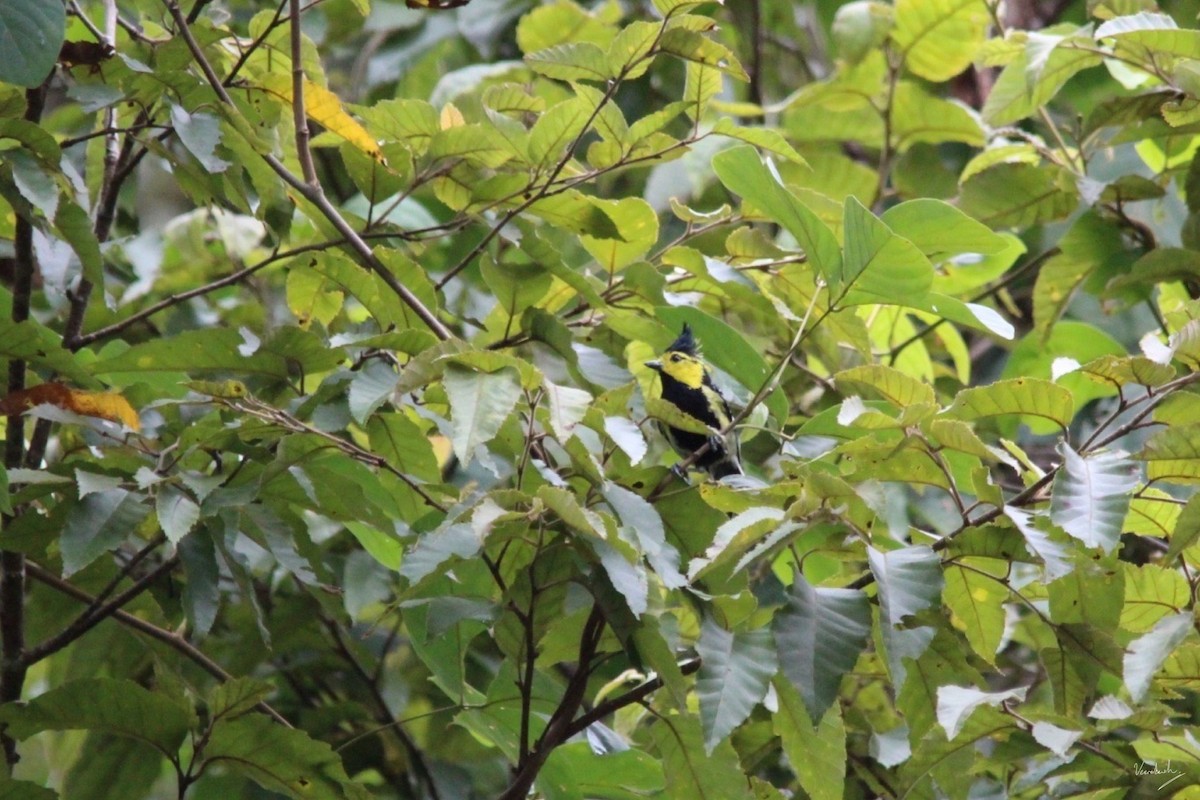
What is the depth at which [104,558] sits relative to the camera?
2.23 m

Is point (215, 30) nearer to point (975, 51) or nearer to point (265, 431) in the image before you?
point (265, 431)

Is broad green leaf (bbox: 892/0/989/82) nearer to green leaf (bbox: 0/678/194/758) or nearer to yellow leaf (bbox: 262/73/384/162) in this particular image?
yellow leaf (bbox: 262/73/384/162)

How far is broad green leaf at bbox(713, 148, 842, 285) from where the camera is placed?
1789 millimetres

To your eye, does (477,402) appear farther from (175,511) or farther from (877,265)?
(877,265)

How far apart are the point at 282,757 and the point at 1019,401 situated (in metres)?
1.07

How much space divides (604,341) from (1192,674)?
3.59ft

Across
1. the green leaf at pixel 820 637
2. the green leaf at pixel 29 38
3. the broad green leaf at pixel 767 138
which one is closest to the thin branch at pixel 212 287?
the green leaf at pixel 29 38

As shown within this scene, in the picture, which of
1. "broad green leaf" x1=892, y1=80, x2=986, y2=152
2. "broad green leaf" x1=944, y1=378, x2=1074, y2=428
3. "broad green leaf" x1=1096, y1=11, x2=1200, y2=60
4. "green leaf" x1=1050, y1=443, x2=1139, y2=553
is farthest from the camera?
"broad green leaf" x1=892, y1=80, x2=986, y2=152

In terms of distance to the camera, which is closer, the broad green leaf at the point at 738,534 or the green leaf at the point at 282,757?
the broad green leaf at the point at 738,534

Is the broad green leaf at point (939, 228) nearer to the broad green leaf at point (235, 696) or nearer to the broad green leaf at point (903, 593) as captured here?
the broad green leaf at point (903, 593)

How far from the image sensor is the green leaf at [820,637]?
1.45 m

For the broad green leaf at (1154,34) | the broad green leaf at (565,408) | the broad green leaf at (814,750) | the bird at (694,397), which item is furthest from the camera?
the bird at (694,397)

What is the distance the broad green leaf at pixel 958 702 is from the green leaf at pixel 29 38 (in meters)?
1.34

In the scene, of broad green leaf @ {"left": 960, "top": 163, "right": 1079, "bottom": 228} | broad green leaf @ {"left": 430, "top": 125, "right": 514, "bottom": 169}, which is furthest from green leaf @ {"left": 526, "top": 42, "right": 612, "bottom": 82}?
broad green leaf @ {"left": 960, "top": 163, "right": 1079, "bottom": 228}
